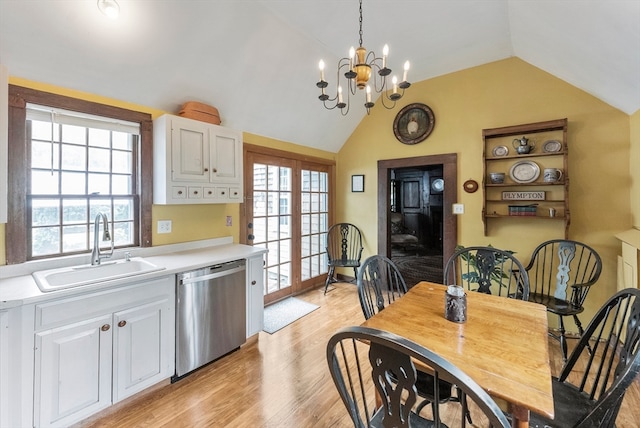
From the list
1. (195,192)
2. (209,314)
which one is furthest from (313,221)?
(209,314)

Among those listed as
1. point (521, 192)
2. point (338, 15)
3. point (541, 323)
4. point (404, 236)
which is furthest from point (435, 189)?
point (541, 323)

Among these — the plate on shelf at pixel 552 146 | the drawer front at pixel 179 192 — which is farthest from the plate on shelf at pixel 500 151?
the drawer front at pixel 179 192

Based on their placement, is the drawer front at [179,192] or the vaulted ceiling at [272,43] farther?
the drawer front at [179,192]

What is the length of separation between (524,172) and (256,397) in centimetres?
328

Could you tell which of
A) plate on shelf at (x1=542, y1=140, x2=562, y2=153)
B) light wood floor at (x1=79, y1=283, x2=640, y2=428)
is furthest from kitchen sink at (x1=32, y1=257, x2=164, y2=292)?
plate on shelf at (x1=542, y1=140, x2=562, y2=153)

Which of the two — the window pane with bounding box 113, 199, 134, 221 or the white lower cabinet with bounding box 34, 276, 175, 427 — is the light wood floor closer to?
the white lower cabinet with bounding box 34, 276, 175, 427

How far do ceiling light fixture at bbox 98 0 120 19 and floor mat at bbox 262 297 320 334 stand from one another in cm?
284

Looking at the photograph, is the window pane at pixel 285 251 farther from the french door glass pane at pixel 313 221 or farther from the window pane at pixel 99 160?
the window pane at pixel 99 160

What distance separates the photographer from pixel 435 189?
6.97m

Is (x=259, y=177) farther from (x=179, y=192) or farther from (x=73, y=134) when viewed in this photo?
(x=73, y=134)

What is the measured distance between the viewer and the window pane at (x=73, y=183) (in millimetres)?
2137

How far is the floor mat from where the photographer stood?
3.07 m

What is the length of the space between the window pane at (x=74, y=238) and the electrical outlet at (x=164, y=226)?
53cm

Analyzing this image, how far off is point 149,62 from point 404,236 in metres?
5.59
